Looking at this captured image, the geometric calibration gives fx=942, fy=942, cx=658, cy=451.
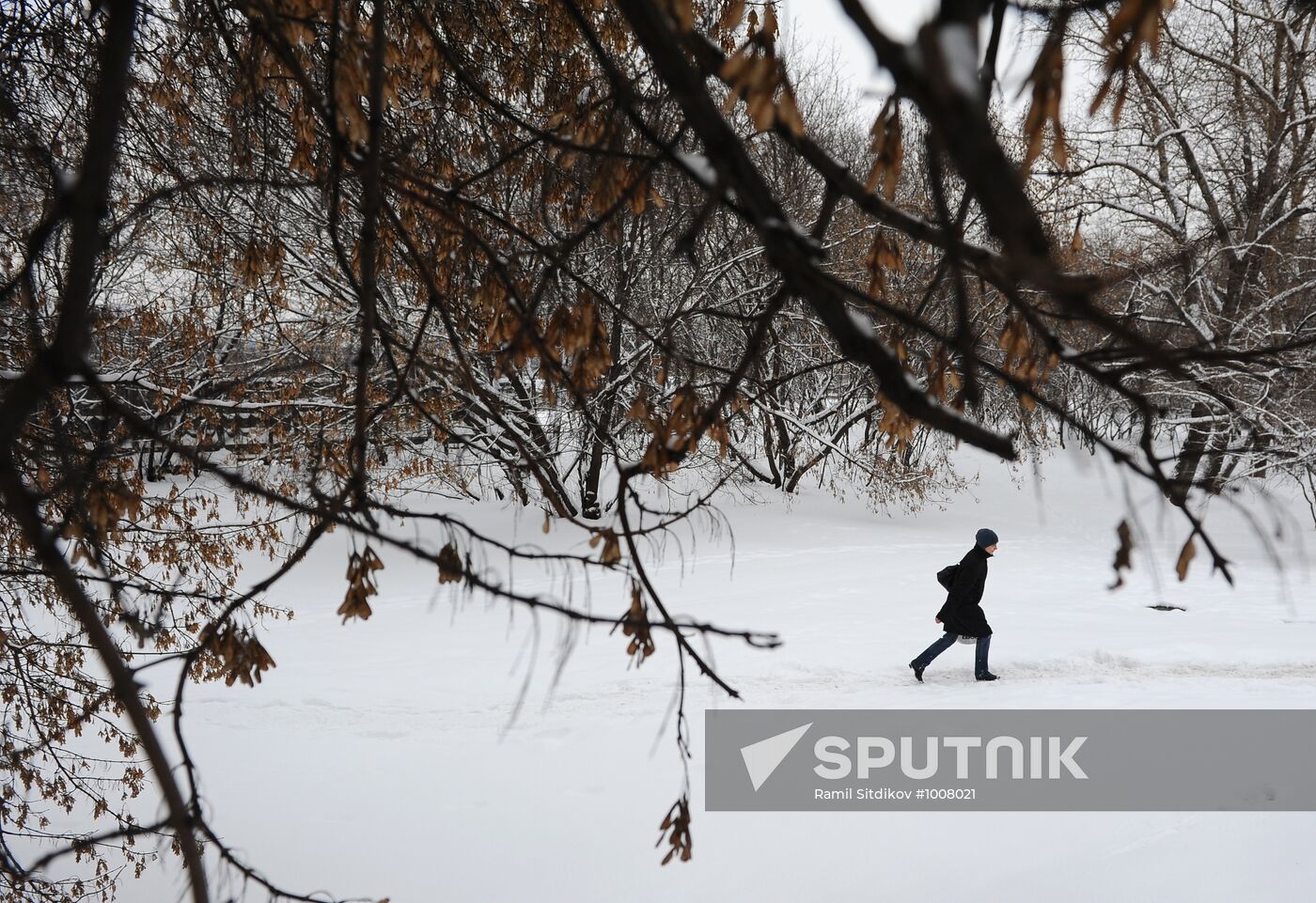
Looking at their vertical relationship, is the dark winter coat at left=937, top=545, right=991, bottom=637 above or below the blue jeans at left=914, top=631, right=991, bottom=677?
above

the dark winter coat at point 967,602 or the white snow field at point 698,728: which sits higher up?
the dark winter coat at point 967,602

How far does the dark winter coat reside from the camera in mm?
7344

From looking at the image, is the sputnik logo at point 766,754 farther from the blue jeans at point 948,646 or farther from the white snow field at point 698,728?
the blue jeans at point 948,646

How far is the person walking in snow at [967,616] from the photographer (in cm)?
732

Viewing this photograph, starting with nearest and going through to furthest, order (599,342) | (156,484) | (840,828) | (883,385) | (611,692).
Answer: (883,385)
(599,342)
(840,828)
(611,692)
(156,484)

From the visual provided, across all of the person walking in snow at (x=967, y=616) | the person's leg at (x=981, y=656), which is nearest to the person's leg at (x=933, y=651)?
the person walking in snow at (x=967, y=616)

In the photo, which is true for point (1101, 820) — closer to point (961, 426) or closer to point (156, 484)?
point (961, 426)

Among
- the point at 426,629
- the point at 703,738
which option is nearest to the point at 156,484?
the point at 426,629

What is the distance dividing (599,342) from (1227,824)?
4680 mm

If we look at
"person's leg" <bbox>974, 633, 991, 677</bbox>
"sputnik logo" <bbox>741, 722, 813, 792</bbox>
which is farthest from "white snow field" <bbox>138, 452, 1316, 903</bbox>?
"sputnik logo" <bbox>741, 722, 813, 792</bbox>

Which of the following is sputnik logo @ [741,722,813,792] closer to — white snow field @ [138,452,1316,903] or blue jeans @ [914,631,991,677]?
white snow field @ [138,452,1316,903]

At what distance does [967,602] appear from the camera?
24.2 feet

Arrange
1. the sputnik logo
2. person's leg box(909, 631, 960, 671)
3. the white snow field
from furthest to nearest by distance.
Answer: person's leg box(909, 631, 960, 671), the sputnik logo, the white snow field

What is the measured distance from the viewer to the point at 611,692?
7.20 meters
